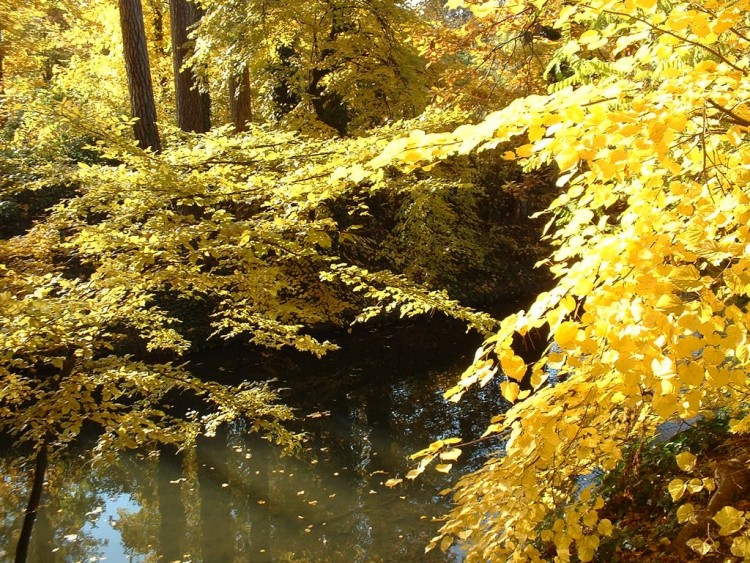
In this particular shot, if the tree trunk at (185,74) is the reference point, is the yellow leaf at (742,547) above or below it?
below

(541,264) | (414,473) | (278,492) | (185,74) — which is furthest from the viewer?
(185,74)

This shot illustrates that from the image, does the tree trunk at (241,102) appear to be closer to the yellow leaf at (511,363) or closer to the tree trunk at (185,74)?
the tree trunk at (185,74)

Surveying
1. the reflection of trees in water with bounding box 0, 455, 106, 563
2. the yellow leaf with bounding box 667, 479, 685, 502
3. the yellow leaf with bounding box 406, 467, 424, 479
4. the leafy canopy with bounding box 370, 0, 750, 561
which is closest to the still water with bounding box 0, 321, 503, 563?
the reflection of trees in water with bounding box 0, 455, 106, 563

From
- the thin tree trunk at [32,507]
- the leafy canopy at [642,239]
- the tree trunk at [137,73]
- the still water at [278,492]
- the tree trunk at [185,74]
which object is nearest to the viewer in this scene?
the leafy canopy at [642,239]

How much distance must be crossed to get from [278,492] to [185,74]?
6211 millimetres

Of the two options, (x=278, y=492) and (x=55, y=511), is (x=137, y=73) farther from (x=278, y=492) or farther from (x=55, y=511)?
(x=278, y=492)

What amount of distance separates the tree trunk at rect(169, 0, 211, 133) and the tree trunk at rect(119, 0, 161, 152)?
1130mm

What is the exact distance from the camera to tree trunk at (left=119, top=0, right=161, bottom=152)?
7527 millimetres

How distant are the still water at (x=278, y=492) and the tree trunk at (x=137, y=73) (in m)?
3.79

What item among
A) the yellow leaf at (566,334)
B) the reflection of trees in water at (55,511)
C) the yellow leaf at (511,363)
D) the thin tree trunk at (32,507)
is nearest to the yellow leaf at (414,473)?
the yellow leaf at (511,363)

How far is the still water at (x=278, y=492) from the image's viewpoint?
4.91 meters

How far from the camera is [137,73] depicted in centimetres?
754

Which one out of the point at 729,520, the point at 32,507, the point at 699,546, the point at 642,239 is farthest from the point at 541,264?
the point at 32,507

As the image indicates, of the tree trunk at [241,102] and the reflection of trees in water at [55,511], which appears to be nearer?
the reflection of trees in water at [55,511]
